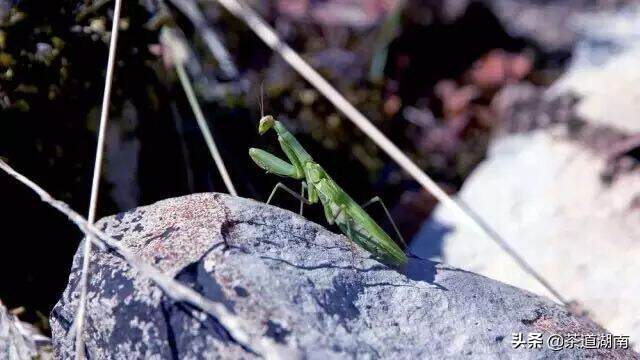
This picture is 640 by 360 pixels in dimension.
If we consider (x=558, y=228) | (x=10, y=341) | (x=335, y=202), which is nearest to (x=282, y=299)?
(x=335, y=202)

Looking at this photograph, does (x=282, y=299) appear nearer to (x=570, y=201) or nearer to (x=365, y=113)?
(x=570, y=201)

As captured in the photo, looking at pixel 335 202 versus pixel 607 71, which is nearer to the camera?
pixel 335 202

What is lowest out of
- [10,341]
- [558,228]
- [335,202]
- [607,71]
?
[10,341]

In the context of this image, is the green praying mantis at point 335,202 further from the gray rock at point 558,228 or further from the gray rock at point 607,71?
the gray rock at point 607,71

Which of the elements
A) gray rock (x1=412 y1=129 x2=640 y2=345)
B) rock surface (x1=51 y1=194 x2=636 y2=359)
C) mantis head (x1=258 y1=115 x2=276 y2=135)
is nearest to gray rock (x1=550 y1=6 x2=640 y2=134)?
gray rock (x1=412 y1=129 x2=640 y2=345)

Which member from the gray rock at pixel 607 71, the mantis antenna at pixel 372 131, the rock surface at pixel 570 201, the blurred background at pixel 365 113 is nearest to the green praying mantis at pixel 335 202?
the mantis antenna at pixel 372 131

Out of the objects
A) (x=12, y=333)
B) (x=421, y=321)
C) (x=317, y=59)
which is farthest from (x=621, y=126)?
(x=12, y=333)

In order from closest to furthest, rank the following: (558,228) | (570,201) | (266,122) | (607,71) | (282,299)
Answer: (282,299)
(266,122)
(558,228)
(570,201)
(607,71)
